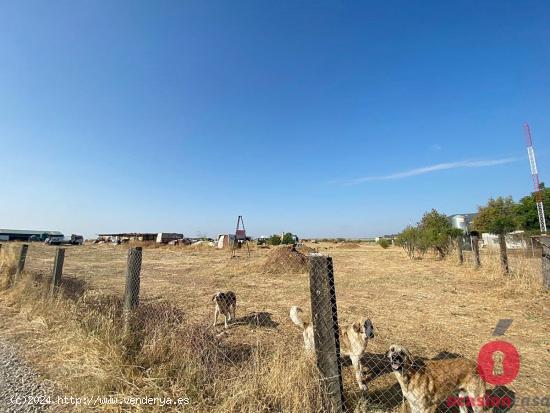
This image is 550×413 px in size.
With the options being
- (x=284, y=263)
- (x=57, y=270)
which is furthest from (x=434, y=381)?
(x=284, y=263)

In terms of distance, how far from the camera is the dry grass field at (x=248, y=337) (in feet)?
10.2

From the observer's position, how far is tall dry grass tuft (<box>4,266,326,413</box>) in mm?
2918

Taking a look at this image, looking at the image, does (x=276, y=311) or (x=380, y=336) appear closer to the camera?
(x=380, y=336)

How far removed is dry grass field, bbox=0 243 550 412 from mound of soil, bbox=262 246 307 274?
4530 millimetres

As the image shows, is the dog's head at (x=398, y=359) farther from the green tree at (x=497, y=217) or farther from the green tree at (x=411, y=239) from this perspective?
the green tree at (x=497, y=217)

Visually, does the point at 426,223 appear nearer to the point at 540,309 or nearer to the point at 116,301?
the point at 540,309

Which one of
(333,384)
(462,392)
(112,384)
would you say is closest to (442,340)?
(462,392)

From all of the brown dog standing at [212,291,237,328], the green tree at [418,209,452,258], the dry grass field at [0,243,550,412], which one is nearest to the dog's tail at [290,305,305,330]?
the dry grass field at [0,243,550,412]

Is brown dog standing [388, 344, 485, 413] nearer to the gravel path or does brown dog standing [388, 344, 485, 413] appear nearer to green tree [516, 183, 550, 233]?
the gravel path

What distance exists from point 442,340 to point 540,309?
12.8ft

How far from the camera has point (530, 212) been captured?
3903 centimetres

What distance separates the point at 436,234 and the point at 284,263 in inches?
443

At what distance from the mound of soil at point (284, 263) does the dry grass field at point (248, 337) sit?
4.53 m

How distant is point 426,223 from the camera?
2322cm
